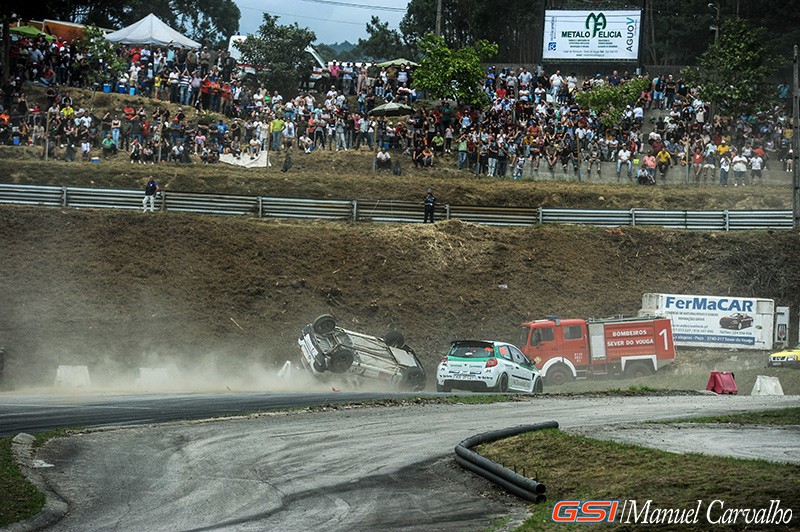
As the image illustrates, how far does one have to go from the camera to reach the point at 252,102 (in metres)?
41.6

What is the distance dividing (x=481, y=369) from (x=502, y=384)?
0.69 meters

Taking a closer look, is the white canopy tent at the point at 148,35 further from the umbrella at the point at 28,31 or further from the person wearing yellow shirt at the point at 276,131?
the person wearing yellow shirt at the point at 276,131

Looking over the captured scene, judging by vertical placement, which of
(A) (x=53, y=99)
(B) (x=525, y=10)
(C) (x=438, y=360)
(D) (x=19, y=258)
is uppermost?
(B) (x=525, y=10)

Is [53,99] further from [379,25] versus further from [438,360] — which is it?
[379,25]

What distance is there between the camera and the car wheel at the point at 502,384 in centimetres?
2191

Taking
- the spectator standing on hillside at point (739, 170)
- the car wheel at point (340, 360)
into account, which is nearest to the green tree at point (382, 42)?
the spectator standing on hillside at point (739, 170)

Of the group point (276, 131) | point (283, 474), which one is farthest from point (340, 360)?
point (276, 131)

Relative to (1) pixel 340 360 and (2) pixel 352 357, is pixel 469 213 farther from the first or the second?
(1) pixel 340 360

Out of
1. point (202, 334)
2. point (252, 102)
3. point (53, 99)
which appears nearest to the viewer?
point (202, 334)

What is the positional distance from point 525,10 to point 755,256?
1859 inches

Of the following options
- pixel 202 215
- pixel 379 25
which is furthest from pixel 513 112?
pixel 379 25

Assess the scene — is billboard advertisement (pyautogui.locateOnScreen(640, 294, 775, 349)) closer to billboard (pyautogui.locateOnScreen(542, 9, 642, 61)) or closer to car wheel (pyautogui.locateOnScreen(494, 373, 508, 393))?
car wheel (pyautogui.locateOnScreen(494, 373, 508, 393))

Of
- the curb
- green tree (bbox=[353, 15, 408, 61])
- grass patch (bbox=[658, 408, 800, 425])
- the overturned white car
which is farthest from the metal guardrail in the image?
green tree (bbox=[353, 15, 408, 61])

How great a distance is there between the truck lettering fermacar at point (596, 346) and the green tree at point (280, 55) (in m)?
27.7
